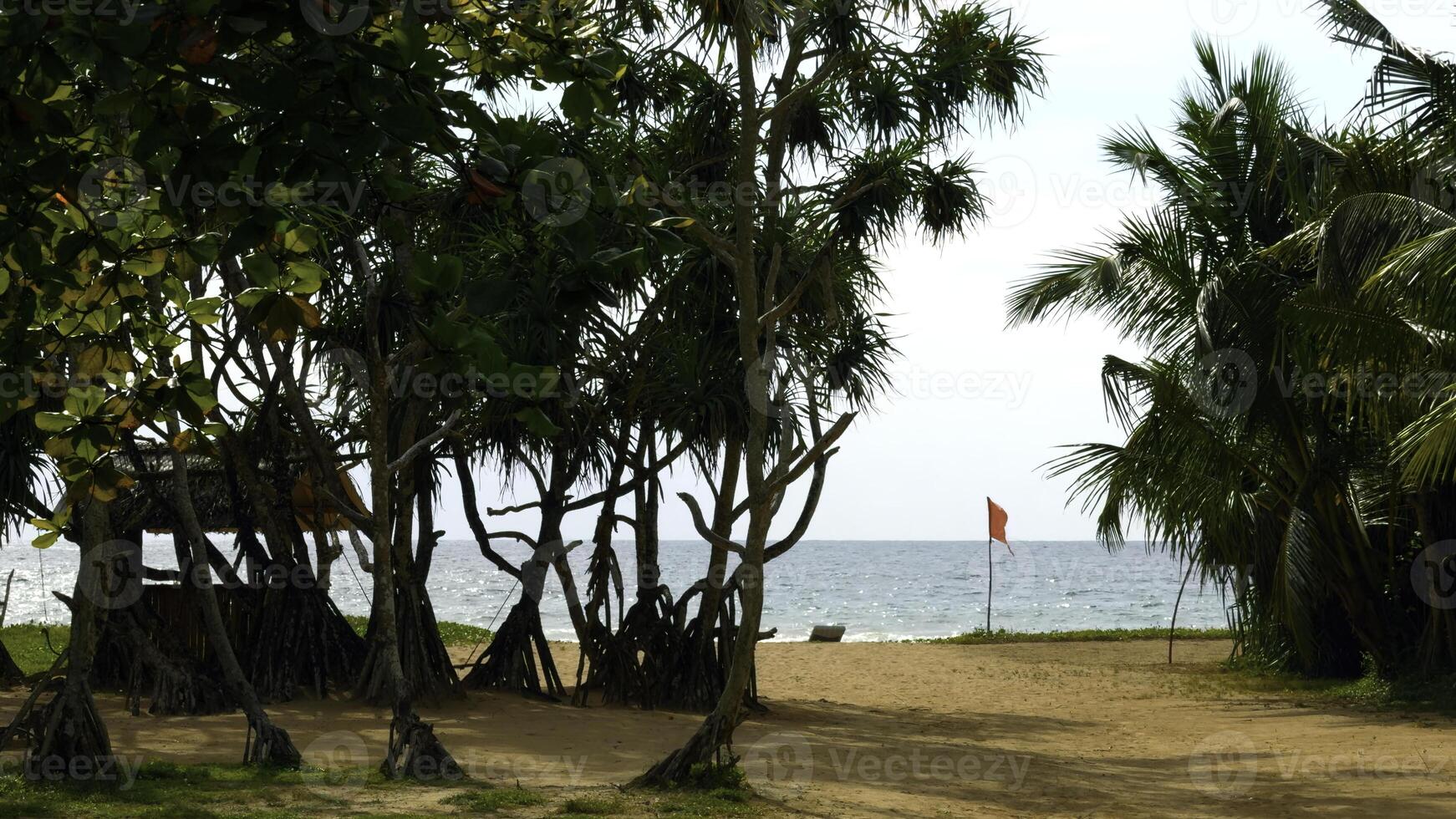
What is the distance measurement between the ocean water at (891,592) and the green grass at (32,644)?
0.75 metres

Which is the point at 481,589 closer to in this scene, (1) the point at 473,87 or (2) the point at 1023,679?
(2) the point at 1023,679

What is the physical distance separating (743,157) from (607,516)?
14.9ft

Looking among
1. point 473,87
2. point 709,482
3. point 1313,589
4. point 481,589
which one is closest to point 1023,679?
point 1313,589

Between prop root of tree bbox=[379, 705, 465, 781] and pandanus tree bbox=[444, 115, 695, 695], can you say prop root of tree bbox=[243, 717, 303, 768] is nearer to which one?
prop root of tree bbox=[379, 705, 465, 781]

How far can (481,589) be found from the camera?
194ft

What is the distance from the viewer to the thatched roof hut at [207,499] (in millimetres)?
10281

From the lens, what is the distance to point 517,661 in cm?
1044

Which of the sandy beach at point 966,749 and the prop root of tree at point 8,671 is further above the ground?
the prop root of tree at point 8,671

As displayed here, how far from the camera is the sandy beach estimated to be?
6617mm
